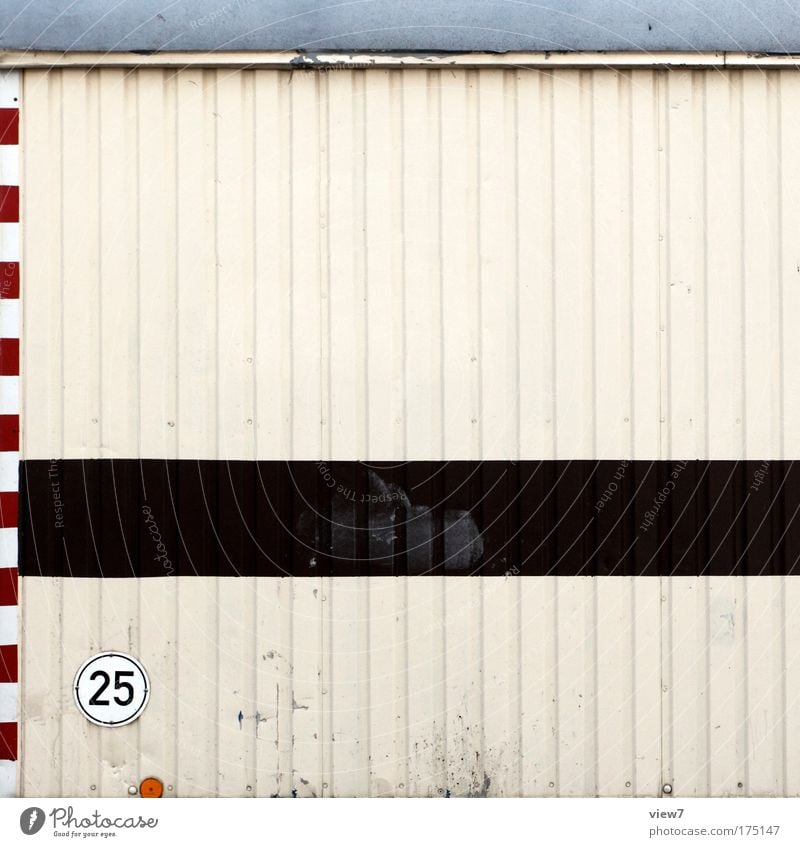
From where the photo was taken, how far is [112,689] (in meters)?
2.54

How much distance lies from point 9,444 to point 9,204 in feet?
2.45

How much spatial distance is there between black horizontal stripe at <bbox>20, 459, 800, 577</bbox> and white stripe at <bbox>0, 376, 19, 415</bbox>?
1.58 ft

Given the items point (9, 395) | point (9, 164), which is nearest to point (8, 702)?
point (9, 395)

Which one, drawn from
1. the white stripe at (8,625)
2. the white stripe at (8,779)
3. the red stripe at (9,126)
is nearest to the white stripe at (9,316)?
the red stripe at (9,126)

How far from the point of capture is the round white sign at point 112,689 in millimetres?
2535

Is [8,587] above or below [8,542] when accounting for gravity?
below

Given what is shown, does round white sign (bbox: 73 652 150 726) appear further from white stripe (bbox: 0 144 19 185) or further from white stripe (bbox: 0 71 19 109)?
white stripe (bbox: 0 71 19 109)

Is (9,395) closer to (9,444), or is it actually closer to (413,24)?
(9,444)

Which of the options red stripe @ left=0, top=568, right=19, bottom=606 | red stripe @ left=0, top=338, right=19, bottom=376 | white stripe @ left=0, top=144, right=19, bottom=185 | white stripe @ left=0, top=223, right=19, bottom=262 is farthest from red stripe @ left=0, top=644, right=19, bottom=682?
white stripe @ left=0, top=144, right=19, bottom=185

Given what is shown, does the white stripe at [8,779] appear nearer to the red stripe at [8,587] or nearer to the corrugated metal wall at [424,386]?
the corrugated metal wall at [424,386]

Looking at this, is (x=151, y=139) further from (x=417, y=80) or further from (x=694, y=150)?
(x=694, y=150)

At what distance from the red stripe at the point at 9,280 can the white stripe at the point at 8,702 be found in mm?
1209

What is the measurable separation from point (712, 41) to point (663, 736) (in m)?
2.12
